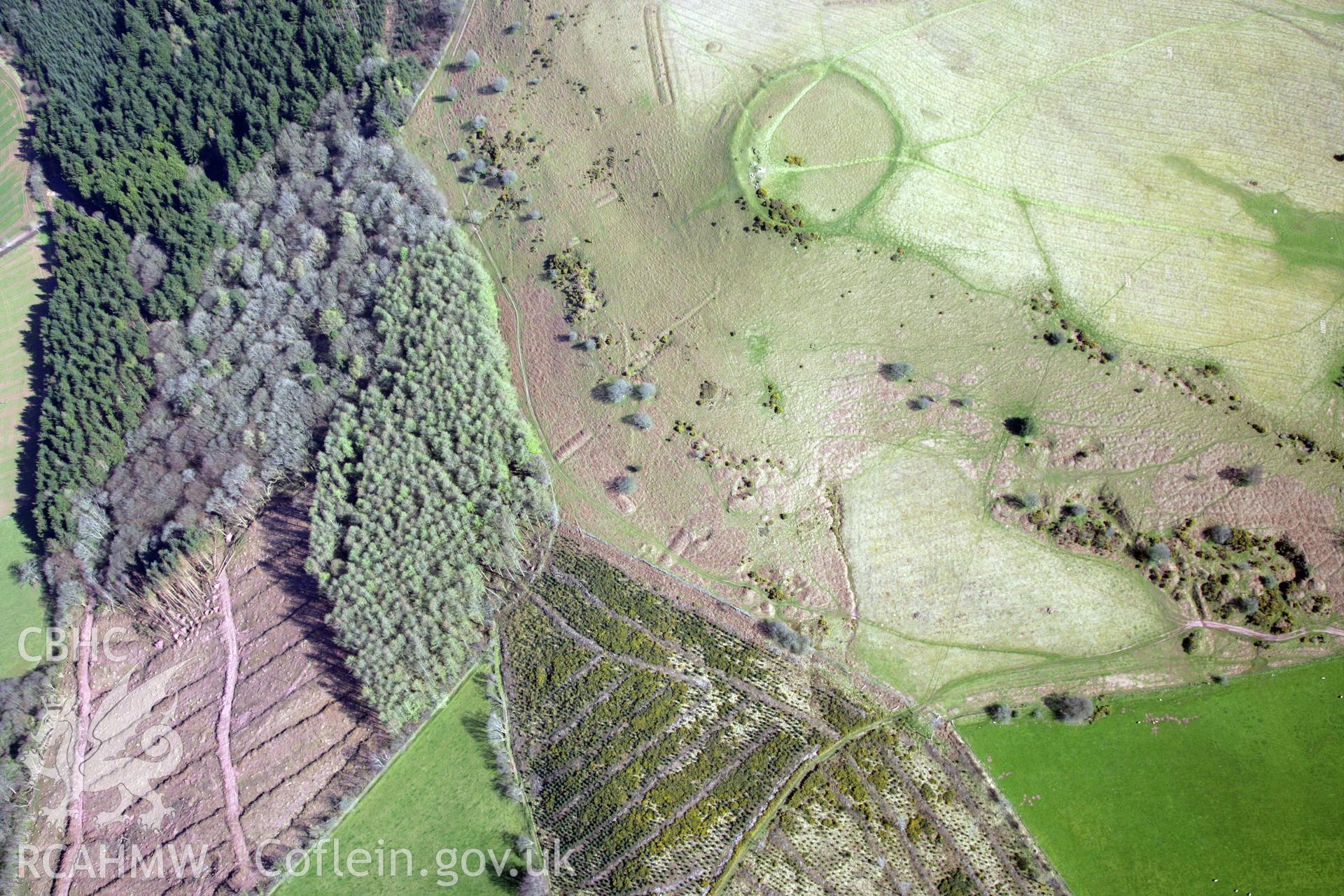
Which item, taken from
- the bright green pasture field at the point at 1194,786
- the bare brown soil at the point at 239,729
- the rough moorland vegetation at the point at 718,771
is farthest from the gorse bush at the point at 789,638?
the bare brown soil at the point at 239,729

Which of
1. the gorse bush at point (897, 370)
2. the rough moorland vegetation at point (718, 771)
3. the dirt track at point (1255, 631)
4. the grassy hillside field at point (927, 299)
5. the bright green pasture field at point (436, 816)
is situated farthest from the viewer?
the gorse bush at point (897, 370)

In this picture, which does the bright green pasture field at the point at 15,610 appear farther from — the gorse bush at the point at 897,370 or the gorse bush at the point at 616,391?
the gorse bush at the point at 897,370

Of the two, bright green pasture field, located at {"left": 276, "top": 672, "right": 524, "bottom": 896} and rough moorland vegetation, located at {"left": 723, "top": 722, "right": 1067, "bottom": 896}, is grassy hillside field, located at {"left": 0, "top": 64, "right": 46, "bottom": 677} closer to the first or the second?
bright green pasture field, located at {"left": 276, "top": 672, "right": 524, "bottom": 896}

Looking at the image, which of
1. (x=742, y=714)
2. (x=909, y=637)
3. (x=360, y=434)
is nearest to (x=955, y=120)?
(x=909, y=637)

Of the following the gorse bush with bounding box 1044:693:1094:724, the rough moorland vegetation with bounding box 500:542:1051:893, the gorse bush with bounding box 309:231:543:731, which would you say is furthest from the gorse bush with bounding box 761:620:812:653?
the gorse bush with bounding box 309:231:543:731

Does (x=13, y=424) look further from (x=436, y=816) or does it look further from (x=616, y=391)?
(x=616, y=391)

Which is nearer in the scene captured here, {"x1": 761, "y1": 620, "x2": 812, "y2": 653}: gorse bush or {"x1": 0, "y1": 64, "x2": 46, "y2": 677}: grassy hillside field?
{"x1": 761, "y1": 620, "x2": 812, "y2": 653}: gorse bush

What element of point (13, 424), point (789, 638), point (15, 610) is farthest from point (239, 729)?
point (789, 638)
